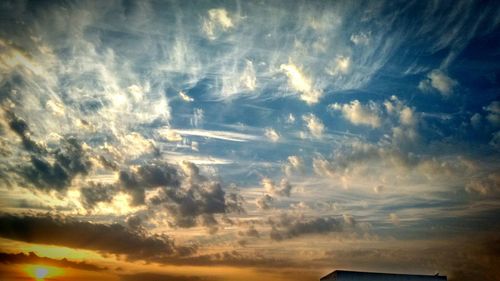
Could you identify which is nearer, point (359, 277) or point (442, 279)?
point (359, 277)

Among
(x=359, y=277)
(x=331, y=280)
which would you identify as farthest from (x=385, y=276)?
(x=331, y=280)

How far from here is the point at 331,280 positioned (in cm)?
6262

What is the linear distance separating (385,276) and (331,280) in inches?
443

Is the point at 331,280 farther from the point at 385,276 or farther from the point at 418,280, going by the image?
the point at 418,280

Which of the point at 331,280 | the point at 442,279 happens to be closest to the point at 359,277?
the point at 331,280

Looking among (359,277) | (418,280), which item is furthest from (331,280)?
(418,280)

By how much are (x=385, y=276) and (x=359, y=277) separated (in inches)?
241

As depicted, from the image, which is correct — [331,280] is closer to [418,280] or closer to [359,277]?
[359,277]

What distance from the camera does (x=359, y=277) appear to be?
6081cm

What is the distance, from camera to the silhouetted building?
197ft

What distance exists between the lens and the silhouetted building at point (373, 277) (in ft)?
197

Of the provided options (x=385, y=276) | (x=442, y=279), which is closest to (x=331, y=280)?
(x=385, y=276)

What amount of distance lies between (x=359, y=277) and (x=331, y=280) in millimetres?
5733

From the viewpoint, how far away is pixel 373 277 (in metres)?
61.9
